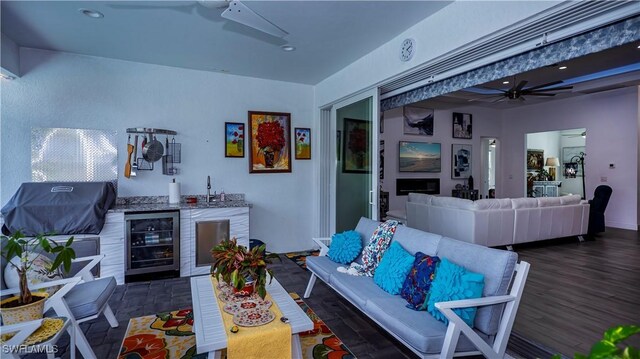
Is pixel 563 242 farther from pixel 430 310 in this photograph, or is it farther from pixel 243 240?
pixel 243 240

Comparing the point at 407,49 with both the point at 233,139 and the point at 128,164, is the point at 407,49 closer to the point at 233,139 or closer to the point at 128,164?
the point at 233,139

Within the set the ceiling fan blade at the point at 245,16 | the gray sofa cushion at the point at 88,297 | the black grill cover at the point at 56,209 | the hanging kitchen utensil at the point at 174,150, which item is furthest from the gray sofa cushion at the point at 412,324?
the hanging kitchen utensil at the point at 174,150

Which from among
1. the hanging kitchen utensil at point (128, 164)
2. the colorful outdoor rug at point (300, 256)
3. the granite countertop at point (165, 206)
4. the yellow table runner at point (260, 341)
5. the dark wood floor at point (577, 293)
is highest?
the hanging kitchen utensil at point (128, 164)

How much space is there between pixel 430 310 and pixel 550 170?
11462 millimetres

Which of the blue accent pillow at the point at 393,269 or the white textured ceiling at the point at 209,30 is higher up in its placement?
the white textured ceiling at the point at 209,30

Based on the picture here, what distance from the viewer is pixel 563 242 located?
5848mm

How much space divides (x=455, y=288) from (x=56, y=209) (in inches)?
158

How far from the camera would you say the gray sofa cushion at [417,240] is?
2.59 metres

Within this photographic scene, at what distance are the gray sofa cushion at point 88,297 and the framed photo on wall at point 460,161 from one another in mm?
8023

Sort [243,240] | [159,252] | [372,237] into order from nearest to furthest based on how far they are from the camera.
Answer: [372,237], [159,252], [243,240]

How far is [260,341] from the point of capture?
1.85 m

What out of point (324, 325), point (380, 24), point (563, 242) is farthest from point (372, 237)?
point (563, 242)

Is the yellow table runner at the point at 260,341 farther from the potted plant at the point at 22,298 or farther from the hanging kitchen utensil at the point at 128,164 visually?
the hanging kitchen utensil at the point at 128,164

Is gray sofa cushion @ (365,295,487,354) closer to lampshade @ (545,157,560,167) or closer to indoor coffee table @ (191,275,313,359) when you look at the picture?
indoor coffee table @ (191,275,313,359)
